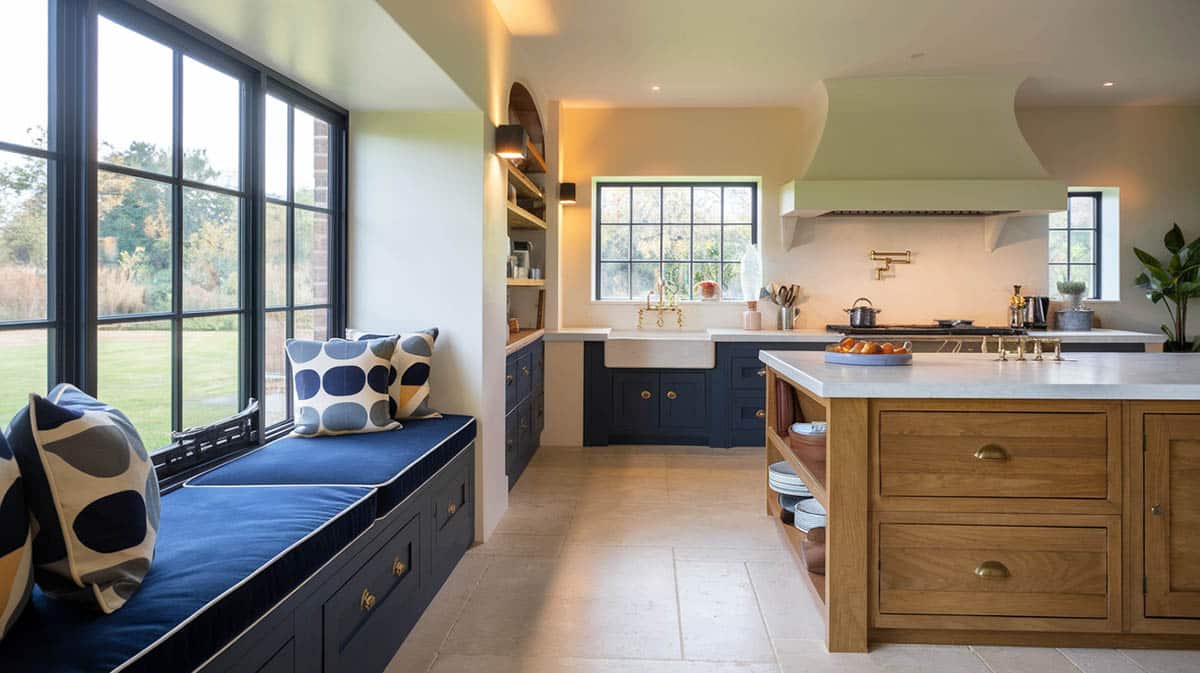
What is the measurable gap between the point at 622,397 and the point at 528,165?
178 cm

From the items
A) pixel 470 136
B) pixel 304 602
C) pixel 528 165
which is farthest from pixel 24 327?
pixel 528 165

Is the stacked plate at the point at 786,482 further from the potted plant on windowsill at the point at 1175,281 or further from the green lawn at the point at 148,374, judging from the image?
the potted plant on windowsill at the point at 1175,281

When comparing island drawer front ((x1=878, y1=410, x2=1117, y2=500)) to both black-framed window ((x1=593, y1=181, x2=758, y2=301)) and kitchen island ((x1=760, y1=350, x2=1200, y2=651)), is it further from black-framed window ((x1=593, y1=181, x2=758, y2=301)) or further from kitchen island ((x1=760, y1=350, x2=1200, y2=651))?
black-framed window ((x1=593, y1=181, x2=758, y2=301))

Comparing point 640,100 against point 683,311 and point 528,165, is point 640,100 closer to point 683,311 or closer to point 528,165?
point 528,165

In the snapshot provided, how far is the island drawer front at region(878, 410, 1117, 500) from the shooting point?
2.53m

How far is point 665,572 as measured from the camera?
10.6 feet

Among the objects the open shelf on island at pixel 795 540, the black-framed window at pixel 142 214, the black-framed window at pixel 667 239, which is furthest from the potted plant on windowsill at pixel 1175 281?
the black-framed window at pixel 142 214

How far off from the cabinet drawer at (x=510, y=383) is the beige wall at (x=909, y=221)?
173 cm

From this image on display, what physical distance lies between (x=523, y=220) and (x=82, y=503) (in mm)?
4141

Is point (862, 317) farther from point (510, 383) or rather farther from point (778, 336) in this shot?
point (510, 383)

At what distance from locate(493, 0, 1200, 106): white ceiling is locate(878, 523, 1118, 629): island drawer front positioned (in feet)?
8.58

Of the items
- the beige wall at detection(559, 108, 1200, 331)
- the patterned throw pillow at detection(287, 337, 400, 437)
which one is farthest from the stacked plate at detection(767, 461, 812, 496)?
the beige wall at detection(559, 108, 1200, 331)

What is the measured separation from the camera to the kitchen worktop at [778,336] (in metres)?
5.59

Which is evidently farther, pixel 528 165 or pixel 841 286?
pixel 841 286
